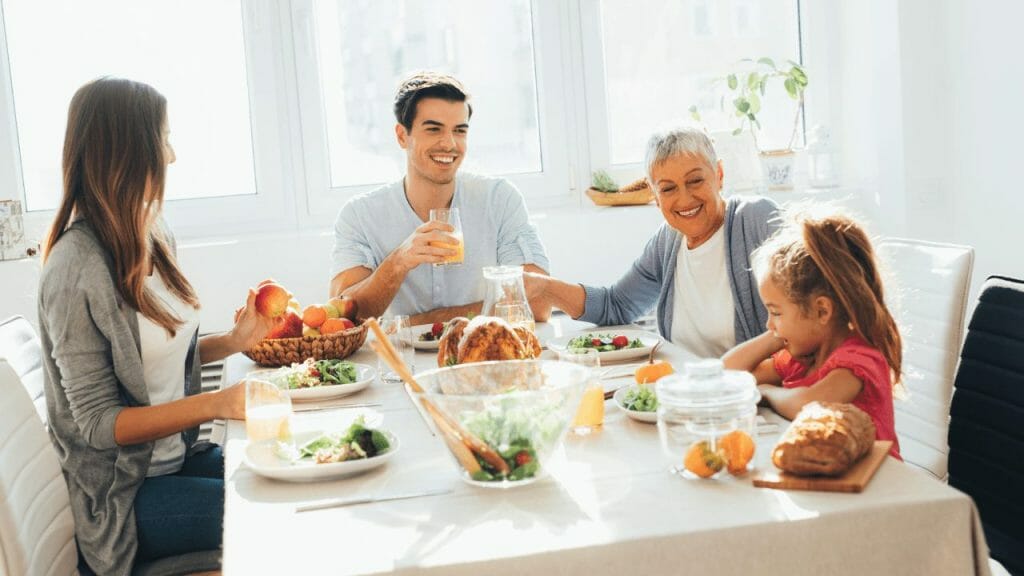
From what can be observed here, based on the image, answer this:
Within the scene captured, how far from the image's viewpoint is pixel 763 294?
1.80m

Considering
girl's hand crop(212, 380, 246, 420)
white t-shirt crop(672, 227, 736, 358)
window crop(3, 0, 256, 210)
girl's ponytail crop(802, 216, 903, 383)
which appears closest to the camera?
girl's ponytail crop(802, 216, 903, 383)

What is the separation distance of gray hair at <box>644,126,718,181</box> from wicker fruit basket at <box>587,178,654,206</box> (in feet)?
4.34

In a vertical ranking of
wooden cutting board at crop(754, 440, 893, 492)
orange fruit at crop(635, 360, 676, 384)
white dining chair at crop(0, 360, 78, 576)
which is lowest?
white dining chair at crop(0, 360, 78, 576)

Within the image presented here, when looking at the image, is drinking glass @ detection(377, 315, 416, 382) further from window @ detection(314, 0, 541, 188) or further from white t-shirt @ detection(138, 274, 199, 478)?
window @ detection(314, 0, 541, 188)

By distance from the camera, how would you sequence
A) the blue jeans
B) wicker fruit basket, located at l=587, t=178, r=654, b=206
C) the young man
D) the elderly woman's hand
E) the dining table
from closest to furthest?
the dining table, the blue jeans, the elderly woman's hand, the young man, wicker fruit basket, located at l=587, t=178, r=654, b=206

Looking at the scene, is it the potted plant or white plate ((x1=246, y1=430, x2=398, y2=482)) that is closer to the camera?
white plate ((x1=246, y1=430, x2=398, y2=482))

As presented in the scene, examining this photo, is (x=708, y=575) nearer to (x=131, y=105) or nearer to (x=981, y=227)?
(x=131, y=105)

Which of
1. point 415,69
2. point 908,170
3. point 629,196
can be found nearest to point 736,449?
point 629,196

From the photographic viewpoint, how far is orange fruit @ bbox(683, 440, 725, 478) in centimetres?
134

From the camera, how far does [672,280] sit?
101 inches

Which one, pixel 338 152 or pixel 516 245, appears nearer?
pixel 516 245

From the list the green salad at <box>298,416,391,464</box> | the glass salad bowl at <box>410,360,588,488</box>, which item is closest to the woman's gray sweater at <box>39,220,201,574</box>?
the green salad at <box>298,416,391,464</box>

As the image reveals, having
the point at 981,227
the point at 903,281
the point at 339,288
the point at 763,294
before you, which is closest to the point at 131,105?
the point at 339,288

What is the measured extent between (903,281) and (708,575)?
4.46 ft
